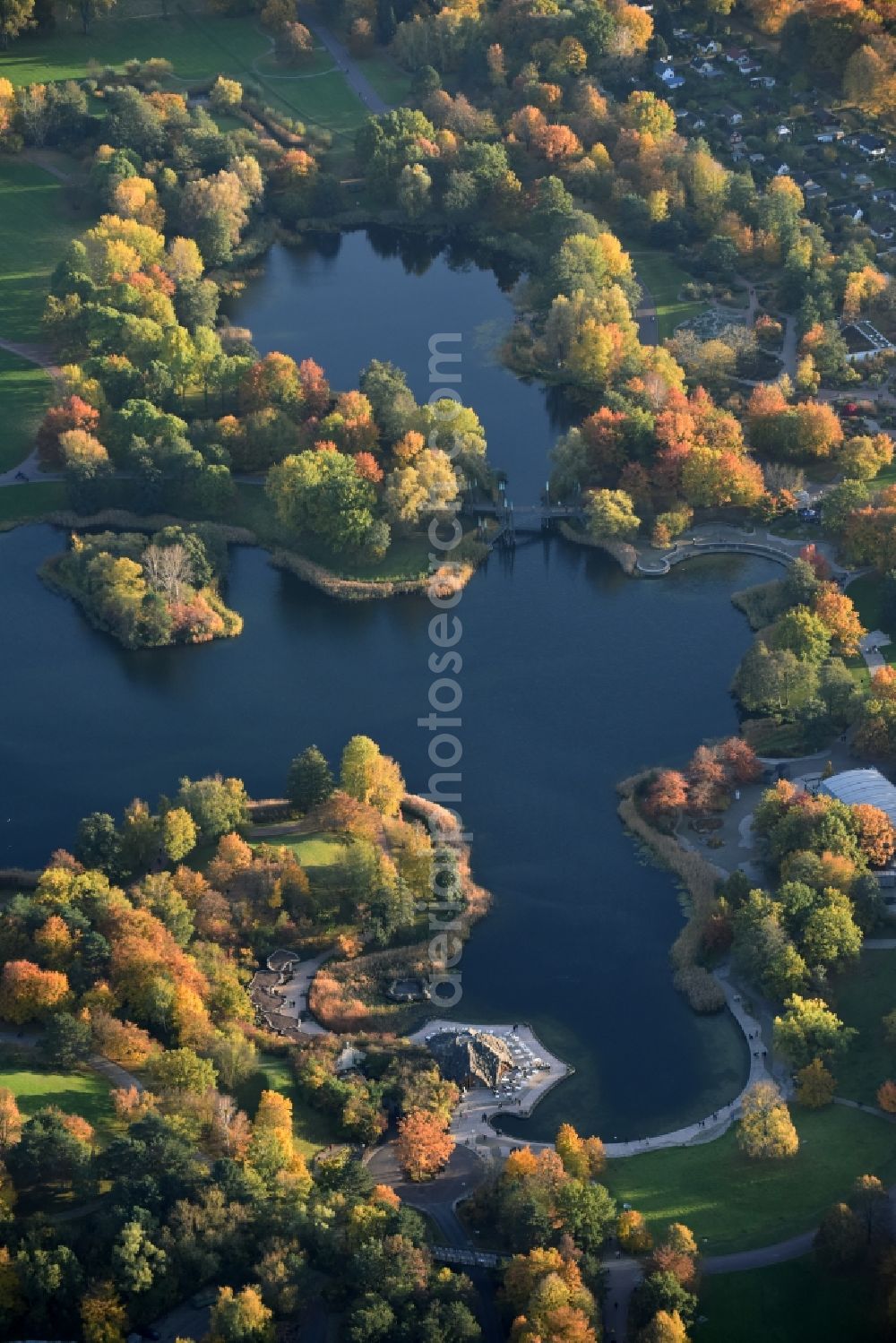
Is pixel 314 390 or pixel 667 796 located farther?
pixel 314 390

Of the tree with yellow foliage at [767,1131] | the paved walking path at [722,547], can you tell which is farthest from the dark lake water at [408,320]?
the tree with yellow foliage at [767,1131]

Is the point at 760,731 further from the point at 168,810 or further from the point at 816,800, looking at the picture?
the point at 168,810

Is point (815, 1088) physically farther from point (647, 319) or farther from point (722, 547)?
point (647, 319)

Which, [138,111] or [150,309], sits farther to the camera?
[138,111]

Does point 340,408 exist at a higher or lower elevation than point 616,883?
higher

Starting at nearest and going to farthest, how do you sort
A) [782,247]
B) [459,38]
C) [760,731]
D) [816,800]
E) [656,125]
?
[816,800] → [760,731] → [782,247] → [656,125] → [459,38]

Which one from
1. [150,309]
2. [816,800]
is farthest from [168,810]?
[150,309]

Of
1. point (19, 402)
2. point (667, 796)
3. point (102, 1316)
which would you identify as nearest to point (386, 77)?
point (19, 402)
